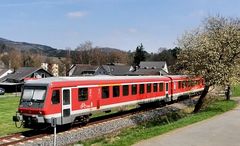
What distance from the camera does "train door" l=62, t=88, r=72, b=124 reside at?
1958cm

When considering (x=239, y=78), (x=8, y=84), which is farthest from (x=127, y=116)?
(x=8, y=84)

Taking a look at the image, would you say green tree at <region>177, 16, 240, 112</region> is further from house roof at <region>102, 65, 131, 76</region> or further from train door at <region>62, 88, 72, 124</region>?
house roof at <region>102, 65, 131, 76</region>

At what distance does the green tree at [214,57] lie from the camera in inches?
1107

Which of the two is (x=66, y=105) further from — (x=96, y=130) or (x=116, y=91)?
(x=116, y=91)

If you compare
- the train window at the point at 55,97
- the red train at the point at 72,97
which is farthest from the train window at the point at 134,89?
the train window at the point at 55,97

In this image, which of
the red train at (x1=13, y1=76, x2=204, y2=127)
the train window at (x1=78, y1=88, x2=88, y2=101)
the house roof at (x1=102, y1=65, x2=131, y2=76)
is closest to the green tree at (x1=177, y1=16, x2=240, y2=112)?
the red train at (x1=13, y1=76, x2=204, y2=127)

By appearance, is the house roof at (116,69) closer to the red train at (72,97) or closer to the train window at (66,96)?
the red train at (72,97)

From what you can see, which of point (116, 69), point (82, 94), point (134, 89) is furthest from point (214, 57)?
point (116, 69)

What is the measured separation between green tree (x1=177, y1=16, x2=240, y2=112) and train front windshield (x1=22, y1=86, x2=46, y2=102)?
13831mm

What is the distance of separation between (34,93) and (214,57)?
586 inches

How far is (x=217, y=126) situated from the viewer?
17562 mm

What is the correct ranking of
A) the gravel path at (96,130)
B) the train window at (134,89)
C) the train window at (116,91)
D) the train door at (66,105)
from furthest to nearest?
the train window at (134,89) → the train window at (116,91) → the train door at (66,105) → the gravel path at (96,130)

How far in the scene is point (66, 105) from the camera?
779 inches

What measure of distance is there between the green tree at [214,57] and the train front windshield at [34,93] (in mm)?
13831
